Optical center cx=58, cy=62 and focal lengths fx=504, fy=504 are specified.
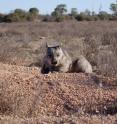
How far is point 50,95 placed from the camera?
9.78 m

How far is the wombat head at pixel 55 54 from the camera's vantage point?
1283cm

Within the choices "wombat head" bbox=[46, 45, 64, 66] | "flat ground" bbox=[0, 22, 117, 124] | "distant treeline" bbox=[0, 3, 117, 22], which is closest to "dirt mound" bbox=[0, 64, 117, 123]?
"flat ground" bbox=[0, 22, 117, 124]

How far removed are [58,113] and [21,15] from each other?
50209 mm

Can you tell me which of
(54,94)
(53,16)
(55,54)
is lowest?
(53,16)

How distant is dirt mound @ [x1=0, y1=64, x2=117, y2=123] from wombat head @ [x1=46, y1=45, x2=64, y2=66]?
87 centimetres

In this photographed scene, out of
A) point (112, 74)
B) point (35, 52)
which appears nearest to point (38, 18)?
point (35, 52)

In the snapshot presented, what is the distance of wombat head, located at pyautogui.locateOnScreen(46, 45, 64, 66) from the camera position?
12828 millimetres

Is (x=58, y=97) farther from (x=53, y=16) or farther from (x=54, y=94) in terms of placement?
(x=53, y=16)

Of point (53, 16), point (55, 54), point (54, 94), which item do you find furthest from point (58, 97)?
point (53, 16)

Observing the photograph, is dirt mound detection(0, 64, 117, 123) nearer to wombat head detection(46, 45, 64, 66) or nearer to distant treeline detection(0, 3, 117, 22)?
wombat head detection(46, 45, 64, 66)

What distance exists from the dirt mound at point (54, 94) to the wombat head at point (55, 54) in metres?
0.87

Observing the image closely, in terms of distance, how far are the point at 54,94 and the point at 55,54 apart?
3.17 m

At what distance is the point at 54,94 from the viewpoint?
9.88 meters

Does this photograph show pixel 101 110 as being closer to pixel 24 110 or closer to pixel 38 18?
pixel 24 110
